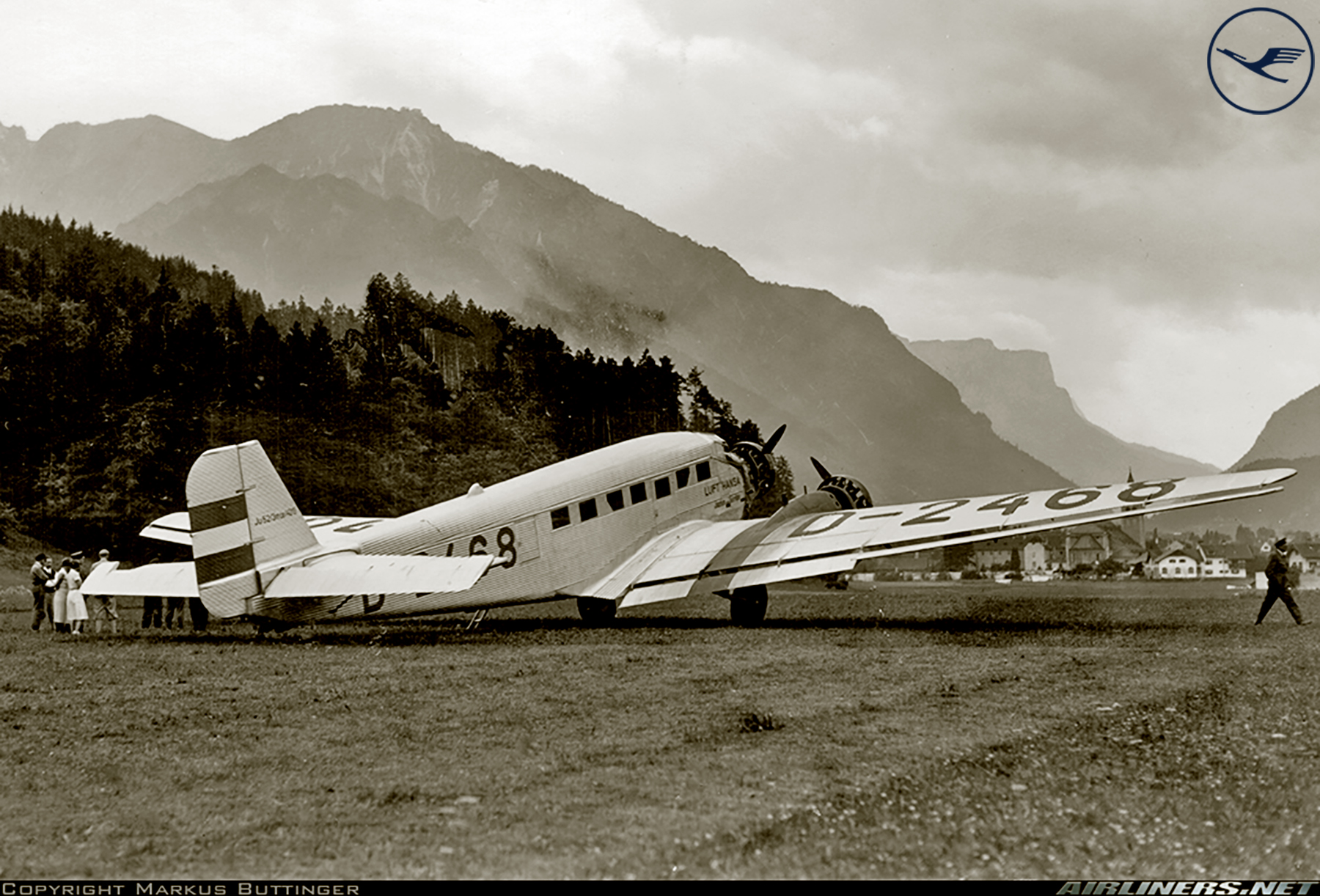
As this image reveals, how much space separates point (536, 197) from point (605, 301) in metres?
28.4

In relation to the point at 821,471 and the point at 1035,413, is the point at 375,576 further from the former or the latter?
the point at 1035,413

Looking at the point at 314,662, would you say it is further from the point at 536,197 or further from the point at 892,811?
the point at 536,197

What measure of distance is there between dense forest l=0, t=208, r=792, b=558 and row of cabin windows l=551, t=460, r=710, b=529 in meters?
29.2

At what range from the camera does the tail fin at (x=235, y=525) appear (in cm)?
1595

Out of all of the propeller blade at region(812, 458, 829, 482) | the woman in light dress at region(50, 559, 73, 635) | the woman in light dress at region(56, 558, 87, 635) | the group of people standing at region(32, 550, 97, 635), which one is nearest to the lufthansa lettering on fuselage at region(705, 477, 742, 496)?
the propeller blade at region(812, 458, 829, 482)

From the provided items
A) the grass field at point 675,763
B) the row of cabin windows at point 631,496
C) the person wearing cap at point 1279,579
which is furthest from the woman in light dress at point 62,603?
the person wearing cap at point 1279,579

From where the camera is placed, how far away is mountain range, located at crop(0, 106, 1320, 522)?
78250 millimetres

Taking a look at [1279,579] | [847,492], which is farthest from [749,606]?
[1279,579]

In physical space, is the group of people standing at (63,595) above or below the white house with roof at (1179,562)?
above

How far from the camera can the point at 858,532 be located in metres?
17.7

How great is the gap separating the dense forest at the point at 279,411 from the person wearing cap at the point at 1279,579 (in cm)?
3264

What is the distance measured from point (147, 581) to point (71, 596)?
11.7 ft

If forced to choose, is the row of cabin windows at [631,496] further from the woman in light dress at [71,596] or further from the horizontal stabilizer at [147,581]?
the woman in light dress at [71,596]

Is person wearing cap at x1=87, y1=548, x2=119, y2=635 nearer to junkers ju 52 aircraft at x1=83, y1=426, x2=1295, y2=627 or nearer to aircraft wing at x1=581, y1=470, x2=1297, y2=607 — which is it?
junkers ju 52 aircraft at x1=83, y1=426, x2=1295, y2=627
